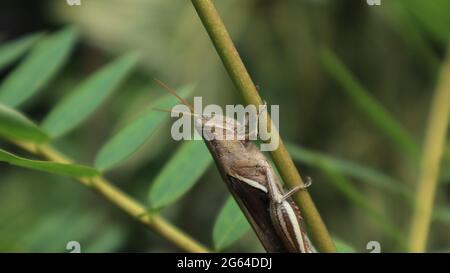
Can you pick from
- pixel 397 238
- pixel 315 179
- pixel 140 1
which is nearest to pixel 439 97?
pixel 397 238

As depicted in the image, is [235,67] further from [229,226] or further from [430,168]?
[430,168]

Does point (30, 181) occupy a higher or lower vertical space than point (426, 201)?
higher

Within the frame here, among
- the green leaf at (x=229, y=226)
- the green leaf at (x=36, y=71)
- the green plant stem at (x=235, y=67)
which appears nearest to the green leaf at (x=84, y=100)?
the green leaf at (x=36, y=71)

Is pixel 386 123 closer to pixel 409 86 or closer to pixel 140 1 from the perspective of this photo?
pixel 409 86

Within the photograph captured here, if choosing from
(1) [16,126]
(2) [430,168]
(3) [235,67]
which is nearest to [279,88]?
(2) [430,168]

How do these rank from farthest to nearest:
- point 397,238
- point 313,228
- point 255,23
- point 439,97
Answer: point 255,23, point 439,97, point 397,238, point 313,228
